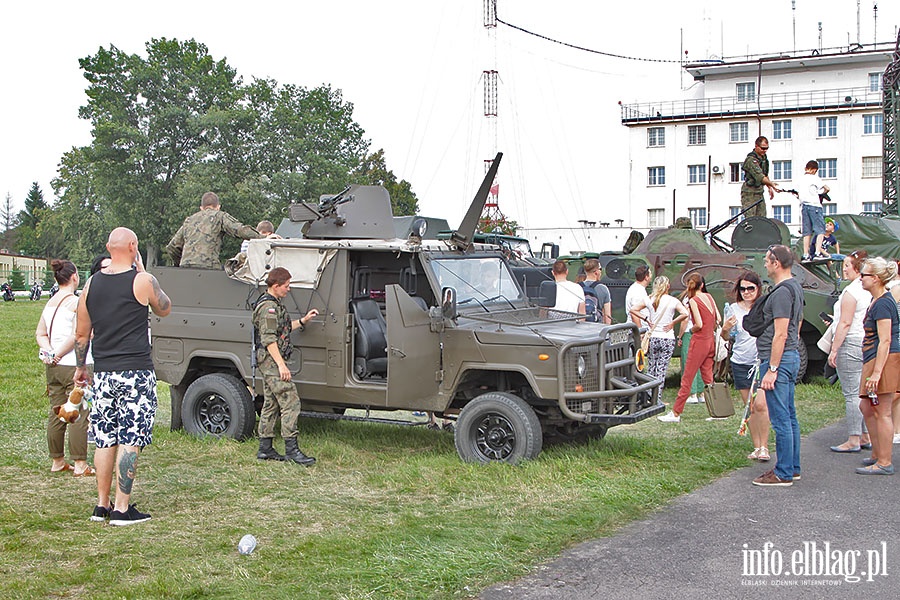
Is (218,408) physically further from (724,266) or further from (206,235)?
(724,266)

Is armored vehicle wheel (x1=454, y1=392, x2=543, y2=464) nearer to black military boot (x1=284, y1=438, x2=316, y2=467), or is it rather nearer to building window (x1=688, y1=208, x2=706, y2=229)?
black military boot (x1=284, y1=438, x2=316, y2=467)

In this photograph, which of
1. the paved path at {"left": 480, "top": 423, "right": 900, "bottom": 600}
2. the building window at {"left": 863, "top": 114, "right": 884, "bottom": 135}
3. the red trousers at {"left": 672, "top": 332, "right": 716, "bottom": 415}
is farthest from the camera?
the building window at {"left": 863, "top": 114, "right": 884, "bottom": 135}

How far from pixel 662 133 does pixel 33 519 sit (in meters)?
56.2

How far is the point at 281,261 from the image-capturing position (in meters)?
9.66

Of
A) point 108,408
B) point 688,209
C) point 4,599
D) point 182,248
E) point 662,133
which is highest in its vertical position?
point 662,133

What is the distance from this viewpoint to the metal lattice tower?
21.3m

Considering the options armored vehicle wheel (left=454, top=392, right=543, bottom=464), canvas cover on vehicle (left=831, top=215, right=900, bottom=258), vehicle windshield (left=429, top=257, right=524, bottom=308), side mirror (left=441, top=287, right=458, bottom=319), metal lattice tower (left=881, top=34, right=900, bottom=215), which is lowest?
armored vehicle wheel (left=454, top=392, right=543, bottom=464)

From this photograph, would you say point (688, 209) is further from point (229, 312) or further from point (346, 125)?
point (229, 312)

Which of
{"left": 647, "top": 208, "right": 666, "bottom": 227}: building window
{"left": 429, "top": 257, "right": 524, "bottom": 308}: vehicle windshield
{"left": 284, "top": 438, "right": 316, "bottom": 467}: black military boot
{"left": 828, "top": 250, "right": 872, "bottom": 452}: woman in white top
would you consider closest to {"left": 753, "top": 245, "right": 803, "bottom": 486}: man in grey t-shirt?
{"left": 828, "top": 250, "right": 872, "bottom": 452}: woman in white top

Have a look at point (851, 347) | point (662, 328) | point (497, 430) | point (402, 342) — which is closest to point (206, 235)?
point (402, 342)

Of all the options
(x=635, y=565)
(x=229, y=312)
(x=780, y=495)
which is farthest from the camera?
(x=229, y=312)

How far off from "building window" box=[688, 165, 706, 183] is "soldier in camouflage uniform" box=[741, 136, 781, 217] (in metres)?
42.1

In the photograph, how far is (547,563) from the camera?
5887 millimetres

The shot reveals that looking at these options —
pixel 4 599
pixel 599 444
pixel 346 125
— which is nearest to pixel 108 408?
pixel 4 599
